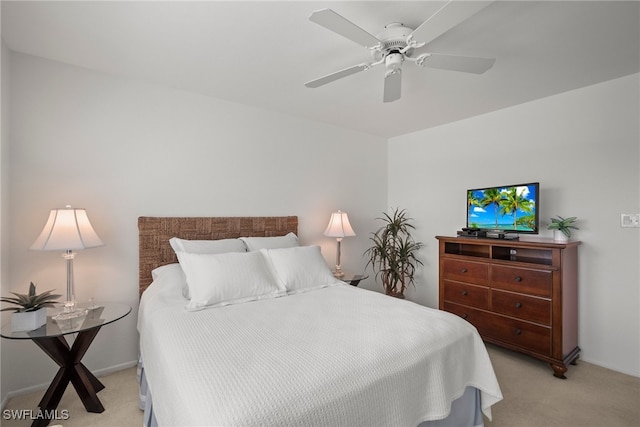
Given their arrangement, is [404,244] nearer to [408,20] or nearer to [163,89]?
[408,20]

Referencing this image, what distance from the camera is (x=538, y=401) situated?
6.97 feet

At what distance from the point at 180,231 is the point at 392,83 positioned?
218 cm

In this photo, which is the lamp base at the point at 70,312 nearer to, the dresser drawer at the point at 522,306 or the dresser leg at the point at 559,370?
the dresser drawer at the point at 522,306

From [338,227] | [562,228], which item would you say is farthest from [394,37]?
[562,228]

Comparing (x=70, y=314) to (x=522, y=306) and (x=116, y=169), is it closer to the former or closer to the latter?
(x=116, y=169)

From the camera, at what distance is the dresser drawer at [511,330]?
2533mm

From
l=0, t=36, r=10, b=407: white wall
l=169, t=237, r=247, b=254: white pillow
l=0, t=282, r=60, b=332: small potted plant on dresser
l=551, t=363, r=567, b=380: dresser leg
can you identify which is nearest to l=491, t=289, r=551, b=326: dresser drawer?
l=551, t=363, r=567, b=380: dresser leg

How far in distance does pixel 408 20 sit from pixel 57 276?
9.95ft

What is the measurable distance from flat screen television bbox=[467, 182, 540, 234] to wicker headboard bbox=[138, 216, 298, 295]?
2194 mm

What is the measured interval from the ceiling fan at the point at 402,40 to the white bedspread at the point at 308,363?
1.52 m

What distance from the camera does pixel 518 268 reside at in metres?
2.69

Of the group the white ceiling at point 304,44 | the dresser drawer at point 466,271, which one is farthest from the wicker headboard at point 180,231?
the dresser drawer at point 466,271

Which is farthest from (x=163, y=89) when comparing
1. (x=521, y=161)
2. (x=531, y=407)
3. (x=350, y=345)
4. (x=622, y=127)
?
(x=622, y=127)

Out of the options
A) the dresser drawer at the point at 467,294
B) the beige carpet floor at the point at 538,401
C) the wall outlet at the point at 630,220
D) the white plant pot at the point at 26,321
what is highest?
the wall outlet at the point at 630,220
